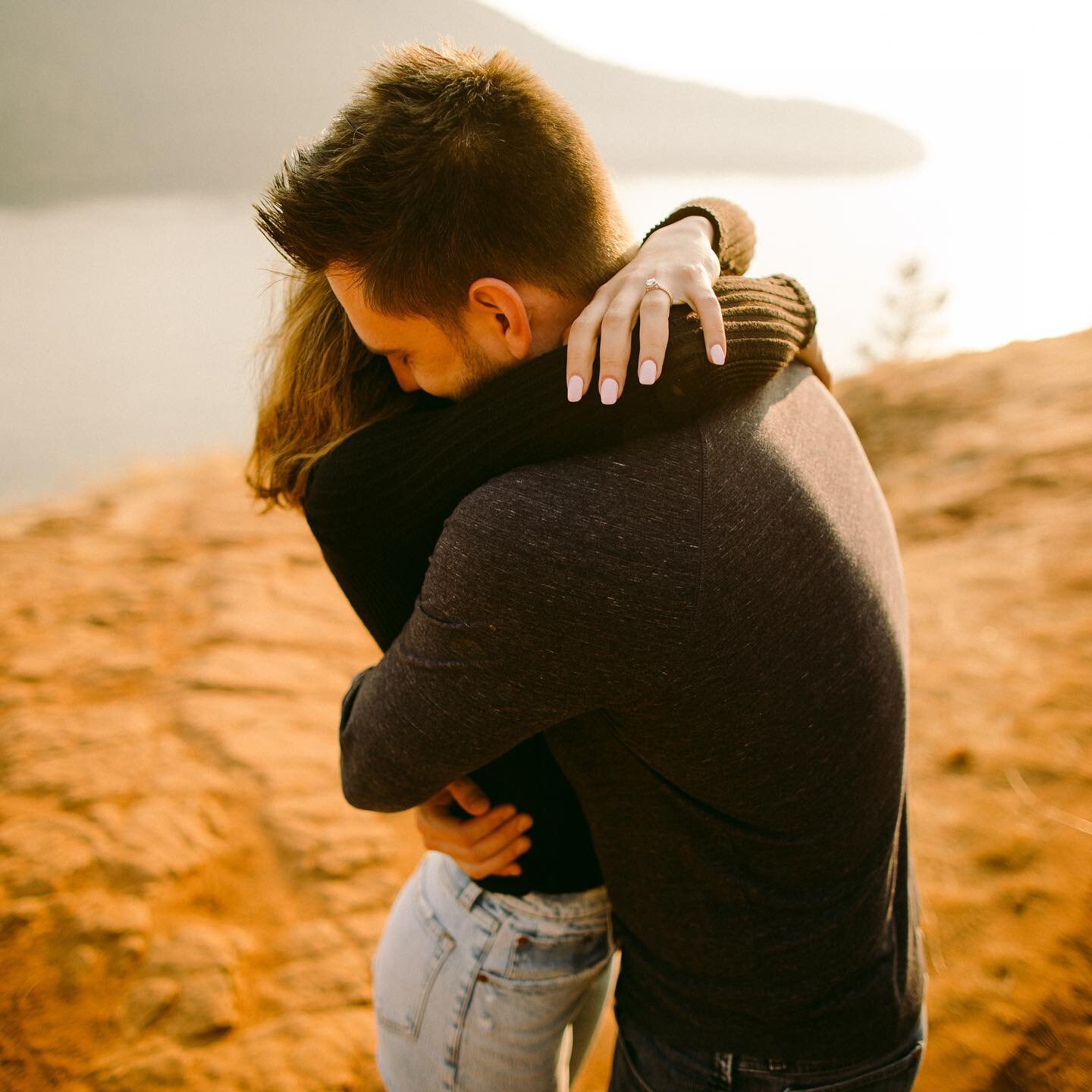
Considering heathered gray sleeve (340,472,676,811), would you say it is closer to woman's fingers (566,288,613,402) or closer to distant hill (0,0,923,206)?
woman's fingers (566,288,613,402)

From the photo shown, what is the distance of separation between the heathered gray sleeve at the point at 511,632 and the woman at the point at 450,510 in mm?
118

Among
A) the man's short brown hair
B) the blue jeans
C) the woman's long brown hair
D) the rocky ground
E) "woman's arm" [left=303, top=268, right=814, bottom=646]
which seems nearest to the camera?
"woman's arm" [left=303, top=268, right=814, bottom=646]

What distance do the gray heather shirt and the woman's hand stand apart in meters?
0.07

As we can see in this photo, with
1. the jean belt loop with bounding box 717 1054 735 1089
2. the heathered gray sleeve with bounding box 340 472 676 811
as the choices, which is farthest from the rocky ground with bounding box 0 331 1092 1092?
the heathered gray sleeve with bounding box 340 472 676 811

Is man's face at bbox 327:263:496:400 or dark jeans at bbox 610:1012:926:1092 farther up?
man's face at bbox 327:263:496:400

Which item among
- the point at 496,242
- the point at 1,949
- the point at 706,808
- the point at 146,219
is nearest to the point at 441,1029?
the point at 706,808

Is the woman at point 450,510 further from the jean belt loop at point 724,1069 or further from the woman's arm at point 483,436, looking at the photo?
the jean belt loop at point 724,1069

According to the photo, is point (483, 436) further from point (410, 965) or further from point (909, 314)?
point (909, 314)

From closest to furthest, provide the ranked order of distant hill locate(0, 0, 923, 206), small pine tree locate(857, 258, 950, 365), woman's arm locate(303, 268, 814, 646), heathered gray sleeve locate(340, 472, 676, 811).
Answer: heathered gray sleeve locate(340, 472, 676, 811) → woman's arm locate(303, 268, 814, 646) → small pine tree locate(857, 258, 950, 365) → distant hill locate(0, 0, 923, 206)

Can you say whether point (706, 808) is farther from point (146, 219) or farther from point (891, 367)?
point (146, 219)

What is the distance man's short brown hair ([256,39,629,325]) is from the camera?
0.84m

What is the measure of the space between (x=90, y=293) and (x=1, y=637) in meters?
39.3

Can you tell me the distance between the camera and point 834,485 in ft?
2.75

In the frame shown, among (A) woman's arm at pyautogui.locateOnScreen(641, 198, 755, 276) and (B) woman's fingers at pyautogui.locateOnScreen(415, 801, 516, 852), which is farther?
(A) woman's arm at pyautogui.locateOnScreen(641, 198, 755, 276)
